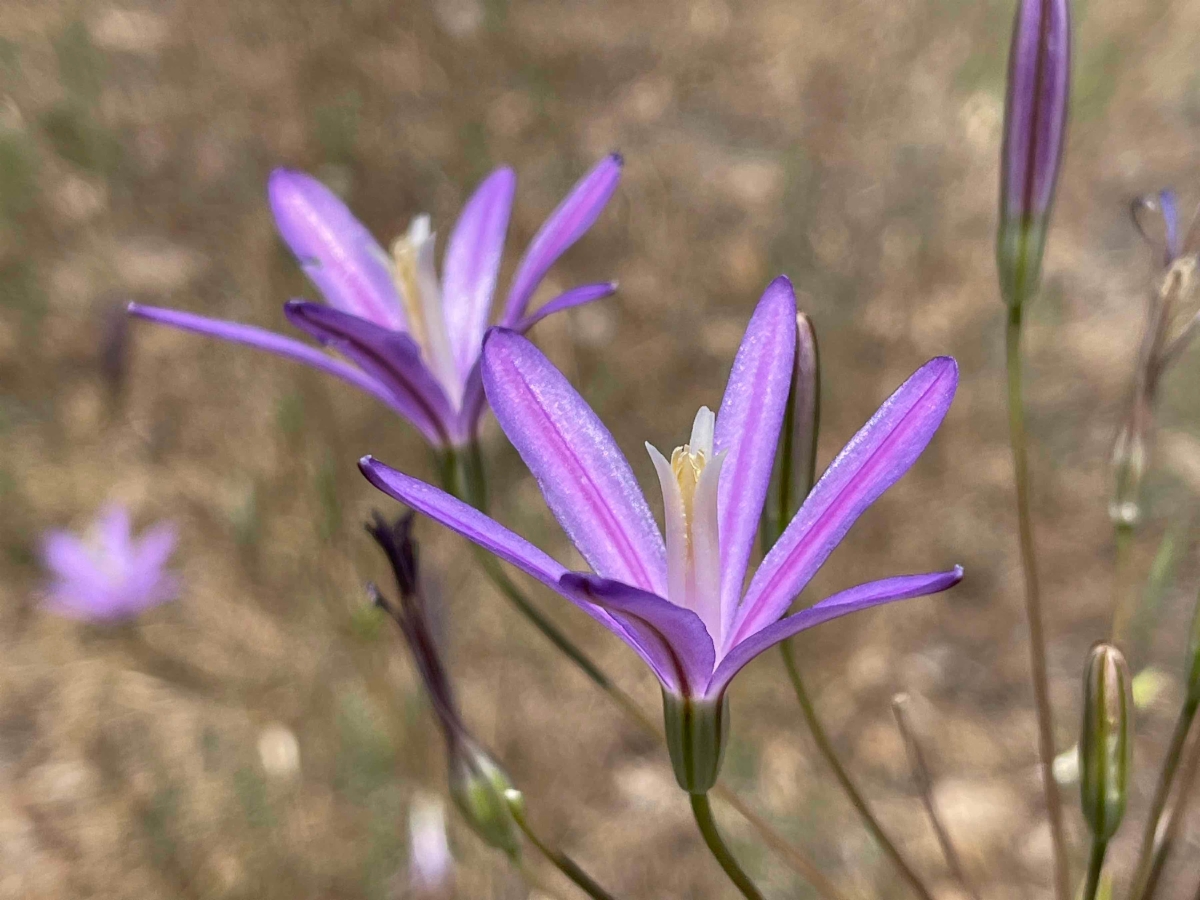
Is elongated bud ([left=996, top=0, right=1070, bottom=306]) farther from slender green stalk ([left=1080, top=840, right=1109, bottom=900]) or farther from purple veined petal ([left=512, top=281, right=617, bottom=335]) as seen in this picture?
slender green stalk ([left=1080, top=840, right=1109, bottom=900])

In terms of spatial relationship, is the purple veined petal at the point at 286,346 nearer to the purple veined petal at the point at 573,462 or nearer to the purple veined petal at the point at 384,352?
the purple veined petal at the point at 384,352

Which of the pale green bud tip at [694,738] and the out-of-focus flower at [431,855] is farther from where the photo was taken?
the out-of-focus flower at [431,855]

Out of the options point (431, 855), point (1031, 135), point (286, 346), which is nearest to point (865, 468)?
point (1031, 135)

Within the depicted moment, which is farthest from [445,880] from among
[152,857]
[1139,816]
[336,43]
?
[336,43]

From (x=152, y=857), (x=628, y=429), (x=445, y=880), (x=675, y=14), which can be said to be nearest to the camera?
(x=445, y=880)

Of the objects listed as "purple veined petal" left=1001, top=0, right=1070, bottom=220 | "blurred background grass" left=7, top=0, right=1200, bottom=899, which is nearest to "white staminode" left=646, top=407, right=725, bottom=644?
"purple veined petal" left=1001, top=0, right=1070, bottom=220

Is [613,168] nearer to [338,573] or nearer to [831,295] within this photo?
[338,573]

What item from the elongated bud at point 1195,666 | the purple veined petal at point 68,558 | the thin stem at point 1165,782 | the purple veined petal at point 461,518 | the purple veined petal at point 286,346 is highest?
the elongated bud at point 1195,666

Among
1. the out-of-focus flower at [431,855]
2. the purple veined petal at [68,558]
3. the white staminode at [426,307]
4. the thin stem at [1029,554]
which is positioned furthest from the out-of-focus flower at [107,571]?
the thin stem at [1029,554]

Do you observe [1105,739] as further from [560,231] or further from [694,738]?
[560,231]
